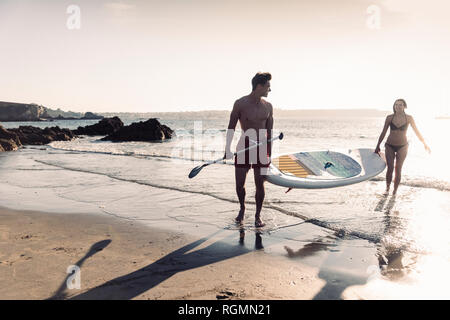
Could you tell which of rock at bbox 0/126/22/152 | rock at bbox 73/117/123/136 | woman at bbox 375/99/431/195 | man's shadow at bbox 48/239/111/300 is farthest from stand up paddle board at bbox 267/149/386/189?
rock at bbox 73/117/123/136

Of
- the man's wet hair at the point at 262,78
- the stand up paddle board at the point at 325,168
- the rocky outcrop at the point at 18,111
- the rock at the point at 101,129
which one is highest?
the rocky outcrop at the point at 18,111

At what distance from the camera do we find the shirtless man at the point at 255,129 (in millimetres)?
4852

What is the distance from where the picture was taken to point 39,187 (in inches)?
309

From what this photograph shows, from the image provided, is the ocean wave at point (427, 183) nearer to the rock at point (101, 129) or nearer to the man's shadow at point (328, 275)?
the man's shadow at point (328, 275)

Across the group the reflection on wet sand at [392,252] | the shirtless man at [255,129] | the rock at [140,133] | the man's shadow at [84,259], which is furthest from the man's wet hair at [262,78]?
the rock at [140,133]

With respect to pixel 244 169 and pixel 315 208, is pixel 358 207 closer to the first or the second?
pixel 315 208

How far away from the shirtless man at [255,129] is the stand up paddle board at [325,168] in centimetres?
53

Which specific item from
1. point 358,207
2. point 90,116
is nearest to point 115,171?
point 358,207

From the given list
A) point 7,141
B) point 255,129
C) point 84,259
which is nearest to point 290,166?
point 255,129

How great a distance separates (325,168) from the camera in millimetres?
7156

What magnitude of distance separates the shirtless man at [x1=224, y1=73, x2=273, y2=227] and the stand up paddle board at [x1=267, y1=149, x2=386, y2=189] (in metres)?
0.53

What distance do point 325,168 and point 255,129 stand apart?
2.83m

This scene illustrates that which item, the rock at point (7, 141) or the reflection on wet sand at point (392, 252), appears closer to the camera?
the reflection on wet sand at point (392, 252)
